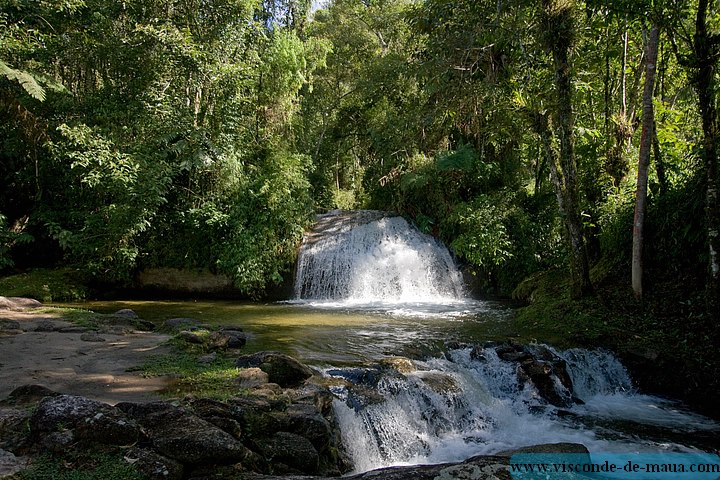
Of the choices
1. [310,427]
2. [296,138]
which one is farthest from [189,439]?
[296,138]

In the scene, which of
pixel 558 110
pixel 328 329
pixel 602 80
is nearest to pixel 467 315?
pixel 328 329

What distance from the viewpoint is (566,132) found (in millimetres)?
9008

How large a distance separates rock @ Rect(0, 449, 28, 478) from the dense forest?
8.71 meters

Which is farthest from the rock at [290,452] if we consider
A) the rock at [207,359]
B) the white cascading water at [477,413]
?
the rock at [207,359]

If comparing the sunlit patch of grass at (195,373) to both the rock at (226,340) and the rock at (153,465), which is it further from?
the rock at (153,465)

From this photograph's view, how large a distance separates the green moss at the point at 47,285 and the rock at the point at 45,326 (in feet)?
18.6

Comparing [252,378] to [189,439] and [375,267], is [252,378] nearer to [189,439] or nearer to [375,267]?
[189,439]

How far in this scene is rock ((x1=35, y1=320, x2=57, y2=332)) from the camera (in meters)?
7.68

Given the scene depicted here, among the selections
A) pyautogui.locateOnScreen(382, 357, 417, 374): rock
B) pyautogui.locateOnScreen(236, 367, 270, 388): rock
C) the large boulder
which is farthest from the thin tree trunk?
the large boulder

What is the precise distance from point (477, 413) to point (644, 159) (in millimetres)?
5624

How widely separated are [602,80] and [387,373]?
Result: 34.3 ft

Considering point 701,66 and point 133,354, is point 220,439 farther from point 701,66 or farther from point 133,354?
point 701,66

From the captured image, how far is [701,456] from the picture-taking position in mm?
5090

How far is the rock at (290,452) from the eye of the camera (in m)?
3.83
